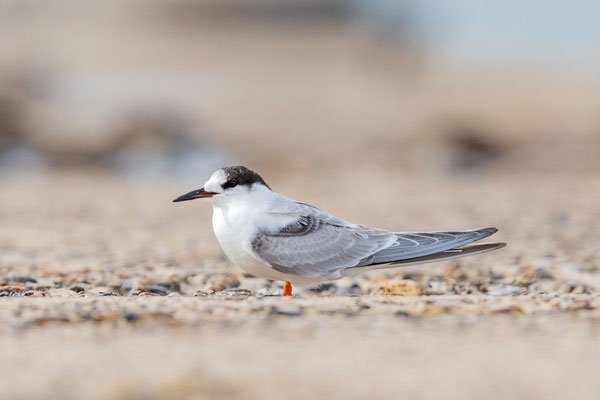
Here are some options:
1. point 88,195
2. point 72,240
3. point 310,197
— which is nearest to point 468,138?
point 310,197

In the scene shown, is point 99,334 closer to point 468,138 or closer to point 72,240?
point 72,240

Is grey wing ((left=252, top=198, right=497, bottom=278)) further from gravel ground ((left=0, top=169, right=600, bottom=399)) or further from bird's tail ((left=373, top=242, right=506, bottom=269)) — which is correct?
gravel ground ((left=0, top=169, right=600, bottom=399))

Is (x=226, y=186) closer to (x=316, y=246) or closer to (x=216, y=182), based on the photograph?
(x=216, y=182)

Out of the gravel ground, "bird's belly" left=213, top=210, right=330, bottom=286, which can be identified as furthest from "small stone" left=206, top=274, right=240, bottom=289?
"bird's belly" left=213, top=210, right=330, bottom=286

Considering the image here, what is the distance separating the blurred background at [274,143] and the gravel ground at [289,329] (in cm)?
2

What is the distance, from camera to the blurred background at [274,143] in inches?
178

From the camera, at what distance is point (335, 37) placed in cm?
2533

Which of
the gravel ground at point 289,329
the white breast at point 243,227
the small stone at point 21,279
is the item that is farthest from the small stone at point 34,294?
the white breast at point 243,227

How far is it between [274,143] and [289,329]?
10.8 metres

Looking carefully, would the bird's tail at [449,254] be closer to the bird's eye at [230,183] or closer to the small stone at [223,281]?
the bird's eye at [230,183]

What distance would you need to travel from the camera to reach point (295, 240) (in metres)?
3.57

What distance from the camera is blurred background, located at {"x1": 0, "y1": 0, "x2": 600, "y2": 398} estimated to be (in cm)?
453

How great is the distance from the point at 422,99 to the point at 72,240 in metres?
15.4

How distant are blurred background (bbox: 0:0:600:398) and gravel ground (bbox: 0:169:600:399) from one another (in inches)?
1.0
